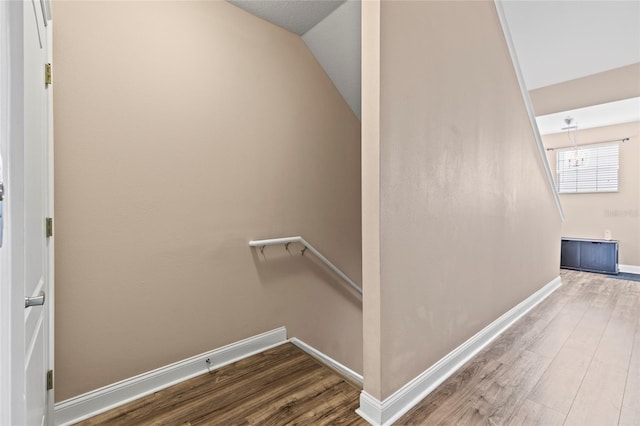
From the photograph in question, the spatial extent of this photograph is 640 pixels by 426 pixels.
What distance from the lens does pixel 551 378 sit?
5.70 feet

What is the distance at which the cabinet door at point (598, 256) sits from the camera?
16.6 ft

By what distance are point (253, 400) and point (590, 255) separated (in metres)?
6.15

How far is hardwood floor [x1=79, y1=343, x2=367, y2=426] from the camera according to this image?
4.81 ft

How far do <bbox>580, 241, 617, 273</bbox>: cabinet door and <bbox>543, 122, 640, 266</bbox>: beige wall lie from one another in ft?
1.71

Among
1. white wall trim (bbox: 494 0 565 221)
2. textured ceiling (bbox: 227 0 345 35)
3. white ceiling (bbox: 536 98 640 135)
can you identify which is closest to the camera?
textured ceiling (bbox: 227 0 345 35)

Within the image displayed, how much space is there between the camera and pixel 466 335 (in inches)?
Result: 77.3

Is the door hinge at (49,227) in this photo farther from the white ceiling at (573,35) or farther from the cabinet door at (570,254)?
the cabinet door at (570,254)

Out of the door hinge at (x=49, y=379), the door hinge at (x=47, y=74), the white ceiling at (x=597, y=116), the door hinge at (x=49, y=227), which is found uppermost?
the white ceiling at (x=597, y=116)

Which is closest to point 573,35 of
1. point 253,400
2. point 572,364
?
point 572,364

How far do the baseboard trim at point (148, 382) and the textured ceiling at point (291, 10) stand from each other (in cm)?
232

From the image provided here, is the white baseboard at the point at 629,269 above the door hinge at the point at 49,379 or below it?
below

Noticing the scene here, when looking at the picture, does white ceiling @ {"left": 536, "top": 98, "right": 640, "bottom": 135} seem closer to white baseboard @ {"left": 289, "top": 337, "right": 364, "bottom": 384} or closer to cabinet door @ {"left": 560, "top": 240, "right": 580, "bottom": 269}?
cabinet door @ {"left": 560, "top": 240, "right": 580, "bottom": 269}

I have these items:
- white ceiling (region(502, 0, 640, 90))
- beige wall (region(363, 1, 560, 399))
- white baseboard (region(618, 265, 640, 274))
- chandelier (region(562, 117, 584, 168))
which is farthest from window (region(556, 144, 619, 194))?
beige wall (region(363, 1, 560, 399))

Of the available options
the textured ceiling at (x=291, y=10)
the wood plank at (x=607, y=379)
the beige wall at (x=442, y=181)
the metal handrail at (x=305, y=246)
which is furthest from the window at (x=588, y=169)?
the textured ceiling at (x=291, y=10)
